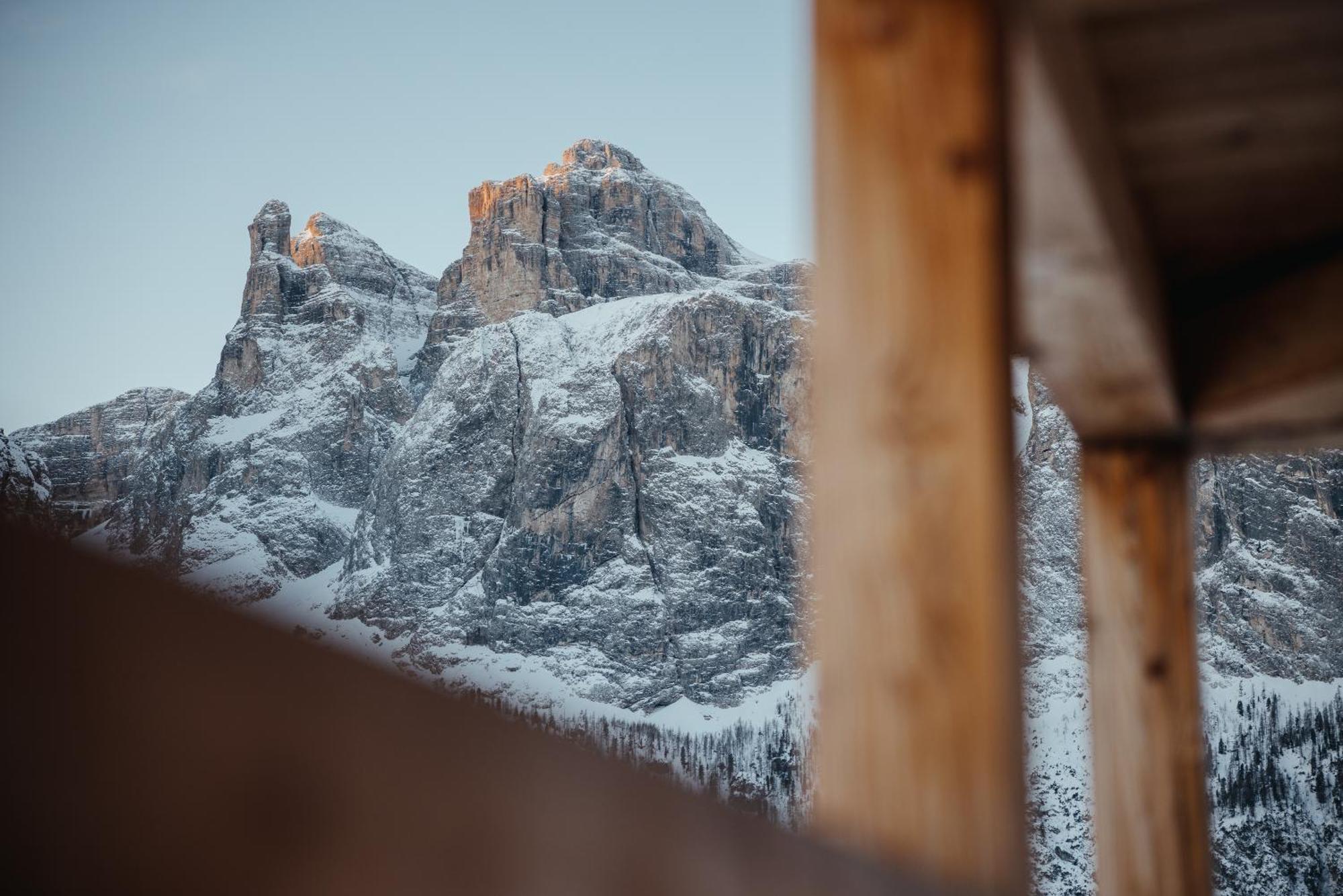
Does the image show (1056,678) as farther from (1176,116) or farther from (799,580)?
(1176,116)

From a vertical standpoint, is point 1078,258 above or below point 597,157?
below

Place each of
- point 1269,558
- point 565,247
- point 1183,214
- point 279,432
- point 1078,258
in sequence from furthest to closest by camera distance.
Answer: point 565,247 < point 279,432 < point 1269,558 < point 1183,214 < point 1078,258

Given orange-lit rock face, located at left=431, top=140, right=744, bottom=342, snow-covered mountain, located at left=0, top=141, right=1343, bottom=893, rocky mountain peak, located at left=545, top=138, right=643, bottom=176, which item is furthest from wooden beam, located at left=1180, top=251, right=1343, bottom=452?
rocky mountain peak, located at left=545, top=138, right=643, bottom=176

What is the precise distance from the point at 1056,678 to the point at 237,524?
193 feet

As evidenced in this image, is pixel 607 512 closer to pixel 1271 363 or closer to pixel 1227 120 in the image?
pixel 1271 363

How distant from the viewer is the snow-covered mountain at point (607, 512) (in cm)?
6888

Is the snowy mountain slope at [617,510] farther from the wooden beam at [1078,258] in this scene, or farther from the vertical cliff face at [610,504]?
the wooden beam at [1078,258]

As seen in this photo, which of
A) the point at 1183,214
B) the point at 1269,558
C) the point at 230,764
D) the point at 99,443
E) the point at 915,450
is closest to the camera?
the point at 230,764

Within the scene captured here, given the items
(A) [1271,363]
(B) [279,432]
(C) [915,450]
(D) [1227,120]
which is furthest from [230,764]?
(B) [279,432]

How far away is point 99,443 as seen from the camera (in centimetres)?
9775

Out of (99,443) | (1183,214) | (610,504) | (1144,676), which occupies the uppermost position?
(99,443)

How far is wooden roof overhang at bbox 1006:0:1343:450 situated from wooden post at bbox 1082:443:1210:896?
0.37 feet

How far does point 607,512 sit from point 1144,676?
7073 centimetres

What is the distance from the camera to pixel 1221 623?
70188 millimetres
